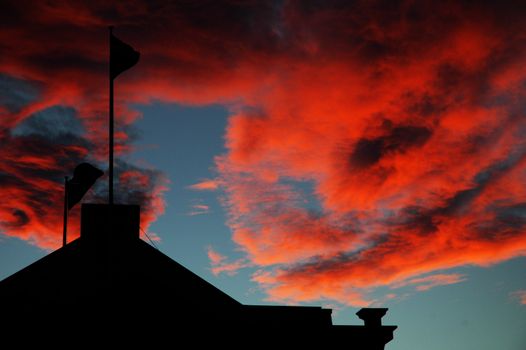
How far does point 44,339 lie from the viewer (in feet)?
61.7

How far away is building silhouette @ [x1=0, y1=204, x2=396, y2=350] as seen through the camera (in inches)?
748

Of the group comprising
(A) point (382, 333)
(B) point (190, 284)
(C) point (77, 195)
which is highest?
(C) point (77, 195)

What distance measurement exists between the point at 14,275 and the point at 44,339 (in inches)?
85.0

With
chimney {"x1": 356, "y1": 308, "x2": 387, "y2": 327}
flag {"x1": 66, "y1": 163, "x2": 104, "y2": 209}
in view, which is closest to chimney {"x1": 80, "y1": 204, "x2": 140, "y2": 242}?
flag {"x1": 66, "y1": 163, "x2": 104, "y2": 209}

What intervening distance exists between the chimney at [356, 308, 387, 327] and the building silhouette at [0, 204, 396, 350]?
0.11 ft

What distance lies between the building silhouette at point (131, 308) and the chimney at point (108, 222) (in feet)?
0.11

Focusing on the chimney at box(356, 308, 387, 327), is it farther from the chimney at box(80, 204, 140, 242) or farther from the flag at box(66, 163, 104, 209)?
the flag at box(66, 163, 104, 209)

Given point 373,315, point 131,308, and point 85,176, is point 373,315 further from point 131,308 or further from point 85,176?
point 85,176

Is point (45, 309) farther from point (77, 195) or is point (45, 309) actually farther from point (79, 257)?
point (77, 195)

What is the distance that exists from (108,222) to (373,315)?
9.42 m

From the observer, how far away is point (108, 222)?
67.9ft

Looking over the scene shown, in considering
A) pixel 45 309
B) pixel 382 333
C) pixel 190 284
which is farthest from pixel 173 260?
pixel 382 333

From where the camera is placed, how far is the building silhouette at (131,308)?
19.0 meters

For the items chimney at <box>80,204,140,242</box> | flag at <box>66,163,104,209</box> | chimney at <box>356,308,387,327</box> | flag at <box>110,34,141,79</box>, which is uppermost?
flag at <box>110,34,141,79</box>
